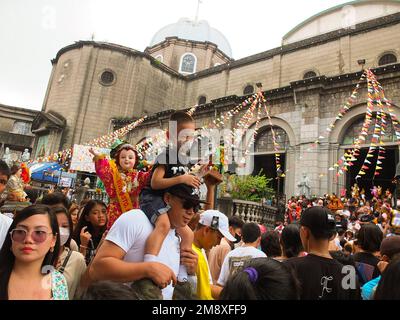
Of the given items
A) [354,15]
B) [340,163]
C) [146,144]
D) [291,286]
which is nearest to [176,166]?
[291,286]

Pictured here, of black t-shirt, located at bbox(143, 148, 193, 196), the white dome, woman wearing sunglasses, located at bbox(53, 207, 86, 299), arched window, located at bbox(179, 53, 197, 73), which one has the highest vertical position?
the white dome

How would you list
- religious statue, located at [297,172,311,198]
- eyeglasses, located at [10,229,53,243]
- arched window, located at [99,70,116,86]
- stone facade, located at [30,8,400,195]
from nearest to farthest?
eyeglasses, located at [10,229,53,243], religious statue, located at [297,172,311,198], stone facade, located at [30,8,400,195], arched window, located at [99,70,116,86]

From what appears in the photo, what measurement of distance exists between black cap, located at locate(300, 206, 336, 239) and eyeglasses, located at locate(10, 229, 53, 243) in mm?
2207

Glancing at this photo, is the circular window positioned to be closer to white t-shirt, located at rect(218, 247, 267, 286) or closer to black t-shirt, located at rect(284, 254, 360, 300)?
white t-shirt, located at rect(218, 247, 267, 286)

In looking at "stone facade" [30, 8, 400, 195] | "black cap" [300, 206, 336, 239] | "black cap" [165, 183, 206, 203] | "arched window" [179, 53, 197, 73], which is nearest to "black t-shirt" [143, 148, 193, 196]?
"black cap" [165, 183, 206, 203]

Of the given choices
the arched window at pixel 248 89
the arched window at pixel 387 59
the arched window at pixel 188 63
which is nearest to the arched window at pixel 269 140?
the arched window at pixel 248 89

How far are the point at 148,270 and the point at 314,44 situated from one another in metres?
23.5

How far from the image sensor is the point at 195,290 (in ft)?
8.00

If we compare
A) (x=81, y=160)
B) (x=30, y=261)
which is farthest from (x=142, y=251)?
(x=81, y=160)

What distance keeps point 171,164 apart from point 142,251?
0.90 meters

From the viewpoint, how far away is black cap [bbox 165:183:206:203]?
230 centimetres

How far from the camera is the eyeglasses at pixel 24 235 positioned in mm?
1994

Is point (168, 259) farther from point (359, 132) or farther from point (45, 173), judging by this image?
point (45, 173)

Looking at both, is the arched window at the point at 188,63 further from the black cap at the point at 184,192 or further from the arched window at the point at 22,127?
the black cap at the point at 184,192
